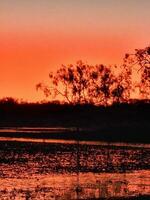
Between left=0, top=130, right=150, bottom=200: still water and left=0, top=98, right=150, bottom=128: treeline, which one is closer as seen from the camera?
left=0, top=130, right=150, bottom=200: still water

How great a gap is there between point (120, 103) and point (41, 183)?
48745 mm

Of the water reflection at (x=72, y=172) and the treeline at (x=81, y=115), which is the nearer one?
the water reflection at (x=72, y=172)

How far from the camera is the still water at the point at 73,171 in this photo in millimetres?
19594

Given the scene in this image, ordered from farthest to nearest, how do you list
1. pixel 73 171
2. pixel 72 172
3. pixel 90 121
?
pixel 90 121, pixel 73 171, pixel 72 172

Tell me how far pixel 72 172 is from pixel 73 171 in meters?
0.28

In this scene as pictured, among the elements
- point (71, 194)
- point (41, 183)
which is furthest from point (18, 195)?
point (41, 183)

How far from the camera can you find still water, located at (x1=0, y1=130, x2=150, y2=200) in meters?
19.6

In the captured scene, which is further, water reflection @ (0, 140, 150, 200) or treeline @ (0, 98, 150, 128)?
treeline @ (0, 98, 150, 128)

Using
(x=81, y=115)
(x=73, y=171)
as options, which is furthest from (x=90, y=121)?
(x=73, y=171)

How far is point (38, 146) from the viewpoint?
3678 centimetres

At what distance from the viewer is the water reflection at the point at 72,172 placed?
19.6m

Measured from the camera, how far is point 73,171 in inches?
970

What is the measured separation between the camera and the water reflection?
19.6 meters

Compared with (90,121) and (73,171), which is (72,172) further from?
(90,121)
